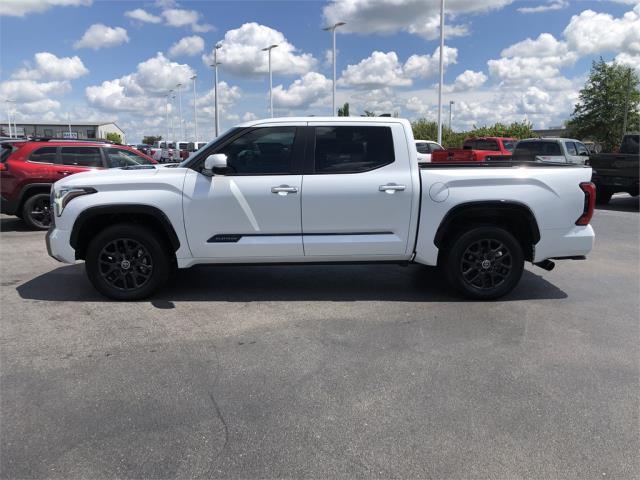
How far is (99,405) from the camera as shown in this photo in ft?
10.6

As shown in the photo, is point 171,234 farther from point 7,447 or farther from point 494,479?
point 494,479

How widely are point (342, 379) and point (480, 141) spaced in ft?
59.4

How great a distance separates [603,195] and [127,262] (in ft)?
42.7

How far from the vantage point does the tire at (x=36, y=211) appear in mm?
9609

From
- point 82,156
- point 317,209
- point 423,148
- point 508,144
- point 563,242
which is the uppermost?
point 508,144

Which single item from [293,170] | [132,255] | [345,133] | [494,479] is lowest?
[494,479]

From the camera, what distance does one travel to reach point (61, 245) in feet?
16.8

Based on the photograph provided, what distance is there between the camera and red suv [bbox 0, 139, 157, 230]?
30.9ft

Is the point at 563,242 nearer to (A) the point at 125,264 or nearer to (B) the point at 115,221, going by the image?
(A) the point at 125,264

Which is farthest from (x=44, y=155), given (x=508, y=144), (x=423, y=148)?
(x=508, y=144)

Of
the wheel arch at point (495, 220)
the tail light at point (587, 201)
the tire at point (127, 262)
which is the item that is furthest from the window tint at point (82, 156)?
the tail light at point (587, 201)

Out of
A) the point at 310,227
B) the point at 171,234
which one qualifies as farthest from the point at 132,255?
the point at 310,227

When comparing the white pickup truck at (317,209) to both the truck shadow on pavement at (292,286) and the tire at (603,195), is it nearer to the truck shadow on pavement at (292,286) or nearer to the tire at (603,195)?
the truck shadow on pavement at (292,286)

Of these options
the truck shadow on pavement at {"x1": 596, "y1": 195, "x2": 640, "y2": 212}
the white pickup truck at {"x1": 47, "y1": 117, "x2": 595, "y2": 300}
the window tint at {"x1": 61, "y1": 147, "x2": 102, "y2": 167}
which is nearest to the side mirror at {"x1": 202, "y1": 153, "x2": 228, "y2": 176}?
the white pickup truck at {"x1": 47, "y1": 117, "x2": 595, "y2": 300}
